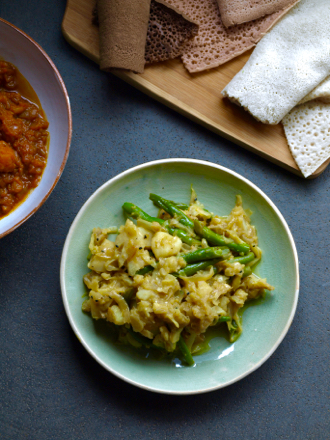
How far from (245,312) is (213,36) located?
7.46 feet

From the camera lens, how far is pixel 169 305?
7.65 feet

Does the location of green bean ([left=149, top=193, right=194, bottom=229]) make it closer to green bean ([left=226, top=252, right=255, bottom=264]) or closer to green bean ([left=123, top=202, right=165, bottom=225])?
green bean ([left=123, top=202, right=165, bottom=225])

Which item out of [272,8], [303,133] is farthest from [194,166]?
[272,8]

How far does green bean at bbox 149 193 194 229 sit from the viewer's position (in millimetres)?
2602

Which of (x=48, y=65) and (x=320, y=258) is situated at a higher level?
(x=48, y=65)

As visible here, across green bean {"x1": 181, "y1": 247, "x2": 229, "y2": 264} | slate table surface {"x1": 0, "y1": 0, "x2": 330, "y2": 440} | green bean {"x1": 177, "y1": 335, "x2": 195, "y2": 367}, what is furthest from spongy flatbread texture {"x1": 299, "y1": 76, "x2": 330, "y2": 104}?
green bean {"x1": 177, "y1": 335, "x2": 195, "y2": 367}

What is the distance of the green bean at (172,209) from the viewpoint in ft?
8.54

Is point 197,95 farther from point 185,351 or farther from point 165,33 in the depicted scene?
point 185,351

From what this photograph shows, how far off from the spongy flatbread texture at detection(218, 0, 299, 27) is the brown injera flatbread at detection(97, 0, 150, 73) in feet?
2.13

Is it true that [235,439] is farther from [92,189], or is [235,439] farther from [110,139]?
[110,139]

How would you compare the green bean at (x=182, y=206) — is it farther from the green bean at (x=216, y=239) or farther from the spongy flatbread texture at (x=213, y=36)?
the spongy flatbread texture at (x=213, y=36)

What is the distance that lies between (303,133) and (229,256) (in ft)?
4.09

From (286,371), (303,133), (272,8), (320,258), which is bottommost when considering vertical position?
(286,371)

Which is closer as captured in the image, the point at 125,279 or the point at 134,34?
the point at 125,279
